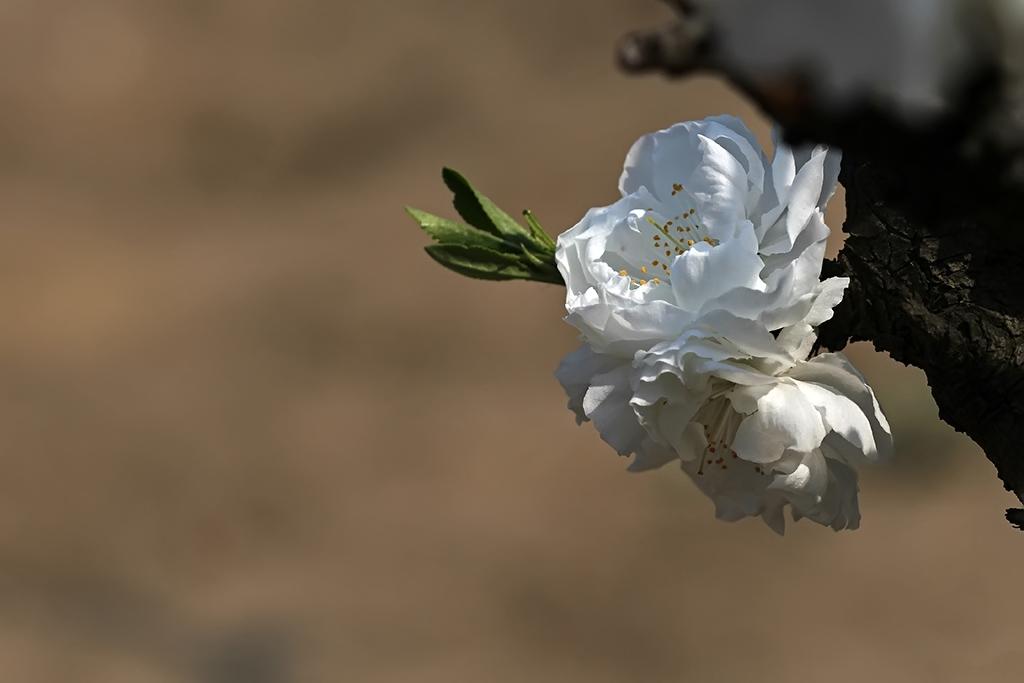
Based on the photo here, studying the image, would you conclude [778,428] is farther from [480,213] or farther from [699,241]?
[480,213]

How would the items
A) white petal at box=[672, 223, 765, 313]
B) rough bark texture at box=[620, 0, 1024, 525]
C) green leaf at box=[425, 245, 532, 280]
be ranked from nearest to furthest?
rough bark texture at box=[620, 0, 1024, 525], white petal at box=[672, 223, 765, 313], green leaf at box=[425, 245, 532, 280]

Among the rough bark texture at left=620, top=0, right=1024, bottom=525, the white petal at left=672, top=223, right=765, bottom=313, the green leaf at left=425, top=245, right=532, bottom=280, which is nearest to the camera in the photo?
the rough bark texture at left=620, top=0, right=1024, bottom=525

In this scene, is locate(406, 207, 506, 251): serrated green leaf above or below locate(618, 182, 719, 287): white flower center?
above

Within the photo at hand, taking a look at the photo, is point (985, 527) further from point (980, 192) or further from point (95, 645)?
point (980, 192)

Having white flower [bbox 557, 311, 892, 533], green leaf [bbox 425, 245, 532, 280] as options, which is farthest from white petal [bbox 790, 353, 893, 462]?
green leaf [bbox 425, 245, 532, 280]

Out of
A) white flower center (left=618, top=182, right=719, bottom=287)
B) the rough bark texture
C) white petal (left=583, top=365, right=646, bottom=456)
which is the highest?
the rough bark texture

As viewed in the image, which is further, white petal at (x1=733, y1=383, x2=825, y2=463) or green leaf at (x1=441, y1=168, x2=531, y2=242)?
green leaf at (x1=441, y1=168, x2=531, y2=242)

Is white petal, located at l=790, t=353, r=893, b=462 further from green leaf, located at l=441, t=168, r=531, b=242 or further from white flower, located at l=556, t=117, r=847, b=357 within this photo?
green leaf, located at l=441, t=168, r=531, b=242
